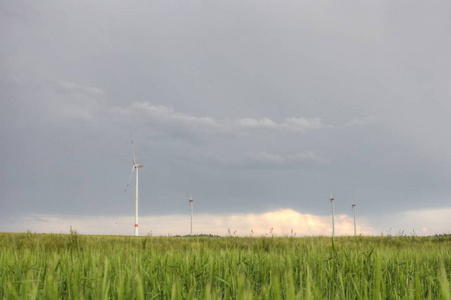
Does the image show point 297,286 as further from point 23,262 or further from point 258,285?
point 23,262

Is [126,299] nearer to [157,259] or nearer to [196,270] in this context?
[196,270]

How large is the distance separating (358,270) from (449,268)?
3.75 m

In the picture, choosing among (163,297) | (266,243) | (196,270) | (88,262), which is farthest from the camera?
(266,243)

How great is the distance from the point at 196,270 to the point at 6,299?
277 cm

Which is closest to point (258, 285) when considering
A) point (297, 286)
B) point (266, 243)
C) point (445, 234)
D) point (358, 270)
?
point (297, 286)

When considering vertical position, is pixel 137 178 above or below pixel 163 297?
above

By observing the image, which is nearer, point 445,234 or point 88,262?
point 88,262

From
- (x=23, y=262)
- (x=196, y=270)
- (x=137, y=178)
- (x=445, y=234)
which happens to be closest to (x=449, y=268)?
(x=196, y=270)

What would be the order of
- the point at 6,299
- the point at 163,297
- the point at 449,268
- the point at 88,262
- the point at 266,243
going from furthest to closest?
1. the point at 266,243
2. the point at 449,268
3. the point at 88,262
4. the point at 163,297
5. the point at 6,299

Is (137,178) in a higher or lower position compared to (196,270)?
higher

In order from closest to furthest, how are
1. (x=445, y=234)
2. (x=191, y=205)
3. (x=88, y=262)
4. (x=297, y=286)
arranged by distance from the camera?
(x=297, y=286)
(x=88, y=262)
(x=445, y=234)
(x=191, y=205)

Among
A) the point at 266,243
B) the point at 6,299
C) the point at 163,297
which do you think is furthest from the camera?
the point at 266,243

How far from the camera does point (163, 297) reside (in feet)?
12.9

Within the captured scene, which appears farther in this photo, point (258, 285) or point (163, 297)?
point (258, 285)
